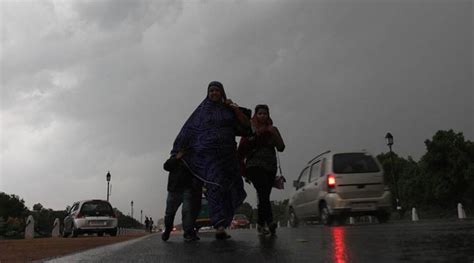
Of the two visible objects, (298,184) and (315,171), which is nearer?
(315,171)

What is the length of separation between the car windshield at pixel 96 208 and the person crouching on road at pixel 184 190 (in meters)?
14.8

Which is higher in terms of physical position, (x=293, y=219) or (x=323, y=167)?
(x=323, y=167)

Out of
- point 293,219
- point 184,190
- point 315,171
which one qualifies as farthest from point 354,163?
point 184,190

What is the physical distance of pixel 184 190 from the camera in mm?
6980

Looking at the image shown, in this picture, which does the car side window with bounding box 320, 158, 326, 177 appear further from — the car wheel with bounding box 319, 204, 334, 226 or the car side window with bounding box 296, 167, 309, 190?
the car side window with bounding box 296, 167, 309, 190

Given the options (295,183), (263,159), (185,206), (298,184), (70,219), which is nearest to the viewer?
(185,206)

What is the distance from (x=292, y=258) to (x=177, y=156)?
138 inches

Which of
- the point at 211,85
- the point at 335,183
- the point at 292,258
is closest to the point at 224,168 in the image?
the point at 211,85

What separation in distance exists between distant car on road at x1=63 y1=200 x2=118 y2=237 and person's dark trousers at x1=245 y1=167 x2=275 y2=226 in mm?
14972

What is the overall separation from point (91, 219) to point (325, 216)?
12.4 m

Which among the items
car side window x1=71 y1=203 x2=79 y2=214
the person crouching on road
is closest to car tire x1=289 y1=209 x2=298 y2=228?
the person crouching on road

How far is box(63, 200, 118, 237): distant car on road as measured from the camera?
66.9 ft

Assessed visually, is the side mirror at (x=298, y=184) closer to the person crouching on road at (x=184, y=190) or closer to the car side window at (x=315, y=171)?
the car side window at (x=315, y=171)

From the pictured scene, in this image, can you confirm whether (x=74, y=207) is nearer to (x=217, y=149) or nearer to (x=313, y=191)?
(x=313, y=191)
